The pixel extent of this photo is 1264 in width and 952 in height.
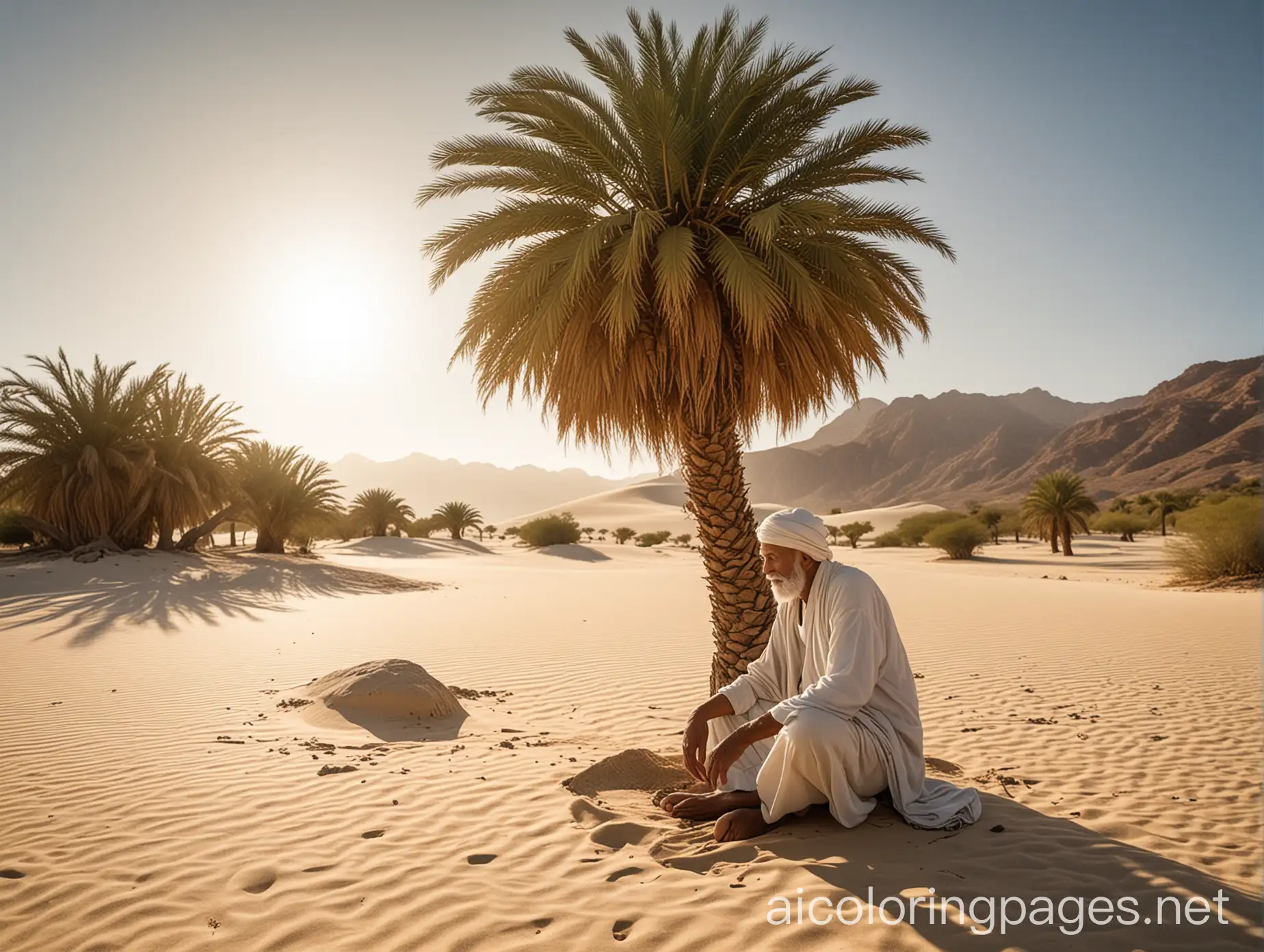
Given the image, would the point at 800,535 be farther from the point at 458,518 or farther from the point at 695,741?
the point at 458,518

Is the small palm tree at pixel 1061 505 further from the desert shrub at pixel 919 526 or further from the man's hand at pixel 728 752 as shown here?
the man's hand at pixel 728 752

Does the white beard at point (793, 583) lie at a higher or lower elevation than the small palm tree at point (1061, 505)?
lower

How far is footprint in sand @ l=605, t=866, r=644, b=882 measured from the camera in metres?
3.76

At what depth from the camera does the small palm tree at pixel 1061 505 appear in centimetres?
3866

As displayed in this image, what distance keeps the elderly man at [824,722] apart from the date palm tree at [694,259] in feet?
8.41

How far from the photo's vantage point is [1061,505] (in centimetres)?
3884

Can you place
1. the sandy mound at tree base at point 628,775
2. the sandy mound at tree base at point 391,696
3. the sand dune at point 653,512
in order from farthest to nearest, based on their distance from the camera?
the sand dune at point 653,512 → the sandy mound at tree base at point 391,696 → the sandy mound at tree base at point 628,775

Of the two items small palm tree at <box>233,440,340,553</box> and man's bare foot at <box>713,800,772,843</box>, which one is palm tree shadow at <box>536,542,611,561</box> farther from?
man's bare foot at <box>713,800,772,843</box>

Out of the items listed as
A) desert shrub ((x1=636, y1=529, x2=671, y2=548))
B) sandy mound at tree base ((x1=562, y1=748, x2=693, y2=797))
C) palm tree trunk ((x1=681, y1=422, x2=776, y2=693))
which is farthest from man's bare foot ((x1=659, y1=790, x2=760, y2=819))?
desert shrub ((x1=636, y1=529, x2=671, y2=548))

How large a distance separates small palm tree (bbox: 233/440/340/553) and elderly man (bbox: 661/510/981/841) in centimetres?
2764

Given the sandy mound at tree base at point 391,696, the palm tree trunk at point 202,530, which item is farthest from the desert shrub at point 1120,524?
the sandy mound at tree base at point 391,696

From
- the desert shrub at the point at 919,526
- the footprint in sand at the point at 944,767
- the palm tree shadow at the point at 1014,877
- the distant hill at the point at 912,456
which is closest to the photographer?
the palm tree shadow at the point at 1014,877

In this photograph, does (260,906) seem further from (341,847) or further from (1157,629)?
(1157,629)

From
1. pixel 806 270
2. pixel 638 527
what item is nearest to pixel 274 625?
pixel 806 270
